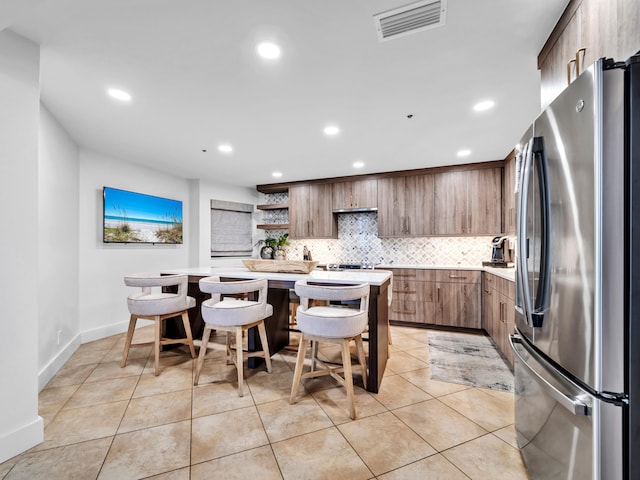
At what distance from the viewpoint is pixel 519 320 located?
157cm

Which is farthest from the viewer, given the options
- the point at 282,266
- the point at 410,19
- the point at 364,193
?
the point at 364,193

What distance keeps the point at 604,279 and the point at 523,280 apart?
45 cm

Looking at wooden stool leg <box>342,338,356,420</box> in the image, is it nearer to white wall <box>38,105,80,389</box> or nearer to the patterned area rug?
the patterned area rug

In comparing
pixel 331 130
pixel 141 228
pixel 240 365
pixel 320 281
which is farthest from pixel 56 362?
pixel 331 130

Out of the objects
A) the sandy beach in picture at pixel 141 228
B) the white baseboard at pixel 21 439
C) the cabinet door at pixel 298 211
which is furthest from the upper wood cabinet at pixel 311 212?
the white baseboard at pixel 21 439

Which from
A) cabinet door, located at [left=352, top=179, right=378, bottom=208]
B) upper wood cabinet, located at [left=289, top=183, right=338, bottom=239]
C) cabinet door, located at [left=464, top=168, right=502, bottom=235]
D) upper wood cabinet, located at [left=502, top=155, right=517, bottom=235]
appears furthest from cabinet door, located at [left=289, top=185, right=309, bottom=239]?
upper wood cabinet, located at [left=502, top=155, right=517, bottom=235]

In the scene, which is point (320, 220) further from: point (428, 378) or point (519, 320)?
point (519, 320)

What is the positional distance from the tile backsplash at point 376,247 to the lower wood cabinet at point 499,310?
32.4 inches

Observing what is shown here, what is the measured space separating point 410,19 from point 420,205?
3.28m

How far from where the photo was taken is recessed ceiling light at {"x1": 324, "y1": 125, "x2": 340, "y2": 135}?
9.69ft

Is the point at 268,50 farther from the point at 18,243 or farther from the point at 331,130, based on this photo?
the point at 18,243

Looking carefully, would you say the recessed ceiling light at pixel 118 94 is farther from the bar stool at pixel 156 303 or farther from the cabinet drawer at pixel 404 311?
the cabinet drawer at pixel 404 311

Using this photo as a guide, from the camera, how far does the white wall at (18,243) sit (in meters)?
1.57

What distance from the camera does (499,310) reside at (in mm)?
3166
